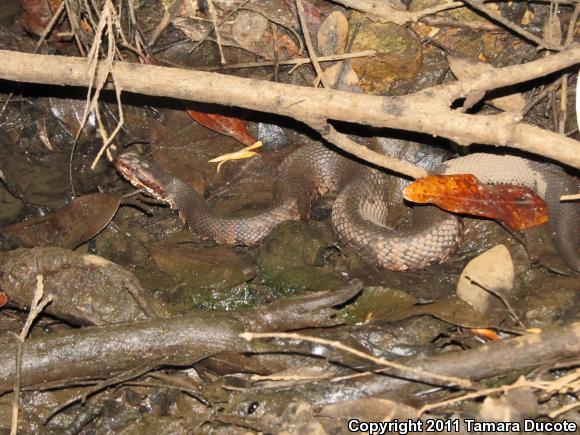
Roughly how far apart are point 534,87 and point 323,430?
346 cm

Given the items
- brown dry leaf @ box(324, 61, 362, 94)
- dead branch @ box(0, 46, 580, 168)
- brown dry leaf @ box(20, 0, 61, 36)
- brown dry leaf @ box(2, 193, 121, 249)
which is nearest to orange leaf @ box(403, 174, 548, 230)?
dead branch @ box(0, 46, 580, 168)

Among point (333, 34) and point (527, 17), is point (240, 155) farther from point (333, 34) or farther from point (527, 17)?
point (527, 17)

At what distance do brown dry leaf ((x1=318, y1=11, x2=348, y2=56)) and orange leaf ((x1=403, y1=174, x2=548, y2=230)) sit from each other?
1487 mm

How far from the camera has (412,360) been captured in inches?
167

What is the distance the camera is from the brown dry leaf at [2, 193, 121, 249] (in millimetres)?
5812

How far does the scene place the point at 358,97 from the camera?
449cm

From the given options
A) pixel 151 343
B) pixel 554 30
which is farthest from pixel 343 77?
pixel 151 343

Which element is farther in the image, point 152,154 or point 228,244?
point 152,154

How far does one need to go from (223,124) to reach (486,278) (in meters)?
2.84

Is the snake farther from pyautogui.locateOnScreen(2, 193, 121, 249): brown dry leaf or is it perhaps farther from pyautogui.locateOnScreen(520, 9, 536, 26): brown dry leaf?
pyautogui.locateOnScreen(520, 9, 536, 26): brown dry leaf

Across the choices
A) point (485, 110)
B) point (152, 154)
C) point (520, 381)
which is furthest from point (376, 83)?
point (520, 381)

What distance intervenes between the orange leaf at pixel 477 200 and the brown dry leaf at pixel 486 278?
1.72 ft

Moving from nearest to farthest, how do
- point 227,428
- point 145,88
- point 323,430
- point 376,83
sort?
1. point 323,430
2. point 227,428
3. point 145,88
4. point 376,83

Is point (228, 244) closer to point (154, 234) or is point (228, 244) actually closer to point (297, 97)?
point (154, 234)
